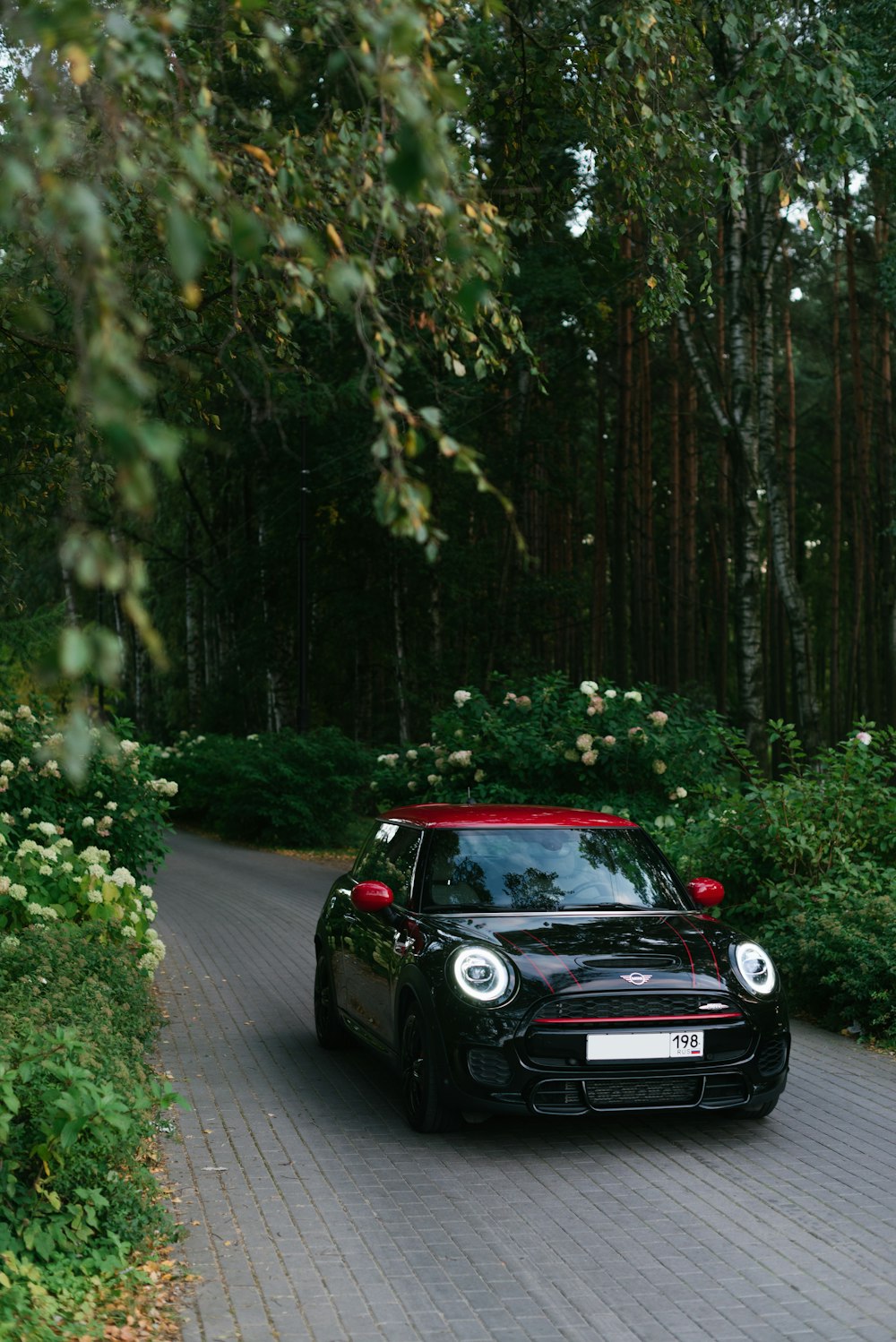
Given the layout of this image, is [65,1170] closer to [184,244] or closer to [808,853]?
[184,244]

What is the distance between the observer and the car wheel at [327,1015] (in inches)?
360

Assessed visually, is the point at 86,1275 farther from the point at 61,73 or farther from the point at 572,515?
the point at 572,515

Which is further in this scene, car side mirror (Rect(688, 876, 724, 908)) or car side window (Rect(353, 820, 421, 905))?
car side mirror (Rect(688, 876, 724, 908))

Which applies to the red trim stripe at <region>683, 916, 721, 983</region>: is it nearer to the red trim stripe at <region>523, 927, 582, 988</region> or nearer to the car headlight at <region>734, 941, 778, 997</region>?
the car headlight at <region>734, 941, 778, 997</region>

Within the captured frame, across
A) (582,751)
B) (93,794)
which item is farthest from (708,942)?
(582,751)

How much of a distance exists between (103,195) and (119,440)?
2.27 m

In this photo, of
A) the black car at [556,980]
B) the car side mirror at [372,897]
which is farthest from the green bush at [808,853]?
the car side mirror at [372,897]

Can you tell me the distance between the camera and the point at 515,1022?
659 centimetres

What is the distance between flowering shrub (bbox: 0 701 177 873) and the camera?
491 inches

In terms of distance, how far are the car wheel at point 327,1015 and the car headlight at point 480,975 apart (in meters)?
2.47

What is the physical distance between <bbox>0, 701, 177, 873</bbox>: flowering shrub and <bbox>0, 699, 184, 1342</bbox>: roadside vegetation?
2172mm

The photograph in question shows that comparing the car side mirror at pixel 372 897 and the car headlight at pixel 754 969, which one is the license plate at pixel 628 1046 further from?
the car side mirror at pixel 372 897

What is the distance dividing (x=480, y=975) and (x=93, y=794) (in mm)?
7071

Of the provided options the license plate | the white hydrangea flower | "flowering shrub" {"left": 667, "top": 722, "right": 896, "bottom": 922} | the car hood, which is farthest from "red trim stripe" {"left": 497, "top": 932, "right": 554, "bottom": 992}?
"flowering shrub" {"left": 667, "top": 722, "right": 896, "bottom": 922}
